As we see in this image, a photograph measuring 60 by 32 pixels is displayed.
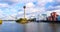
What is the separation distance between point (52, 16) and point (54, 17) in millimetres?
1305

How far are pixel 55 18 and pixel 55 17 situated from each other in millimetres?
799

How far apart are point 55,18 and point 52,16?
6.81ft

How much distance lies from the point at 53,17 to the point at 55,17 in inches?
39.6

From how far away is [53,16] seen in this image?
2655 inches

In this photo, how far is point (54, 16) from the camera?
6731 centimetres

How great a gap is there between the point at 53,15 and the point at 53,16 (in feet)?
2.97

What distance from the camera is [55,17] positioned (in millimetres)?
66812

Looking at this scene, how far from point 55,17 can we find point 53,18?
104 centimetres

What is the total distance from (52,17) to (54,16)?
3.33 ft

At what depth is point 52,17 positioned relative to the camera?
66.9 m

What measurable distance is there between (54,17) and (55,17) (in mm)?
405

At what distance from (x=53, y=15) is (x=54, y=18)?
1342 mm

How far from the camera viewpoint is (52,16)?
217 feet

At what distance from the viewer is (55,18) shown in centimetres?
6750
